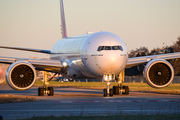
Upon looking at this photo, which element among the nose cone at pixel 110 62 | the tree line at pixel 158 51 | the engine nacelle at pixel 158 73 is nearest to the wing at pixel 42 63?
the nose cone at pixel 110 62

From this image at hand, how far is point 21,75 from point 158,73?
8369mm

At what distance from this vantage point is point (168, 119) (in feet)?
37.2

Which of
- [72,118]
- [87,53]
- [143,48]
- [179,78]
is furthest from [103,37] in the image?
[143,48]

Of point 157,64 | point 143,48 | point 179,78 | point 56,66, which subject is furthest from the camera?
point 143,48

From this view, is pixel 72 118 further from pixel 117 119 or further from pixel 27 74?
pixel 27 74

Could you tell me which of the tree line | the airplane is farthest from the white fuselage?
the tree line

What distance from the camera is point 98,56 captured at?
21562 millimetres

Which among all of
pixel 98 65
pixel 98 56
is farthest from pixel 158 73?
pixel 98 56

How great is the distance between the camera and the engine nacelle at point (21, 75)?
21.8 metres

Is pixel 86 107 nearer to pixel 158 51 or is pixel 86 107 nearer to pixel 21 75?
pixel 21 75

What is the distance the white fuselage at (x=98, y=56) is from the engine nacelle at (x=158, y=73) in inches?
70.2

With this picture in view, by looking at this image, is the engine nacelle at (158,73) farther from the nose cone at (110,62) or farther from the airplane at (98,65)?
the nose cone at (110,62)

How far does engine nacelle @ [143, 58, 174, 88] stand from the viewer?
2269 cm

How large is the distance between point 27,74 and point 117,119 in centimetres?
1194
